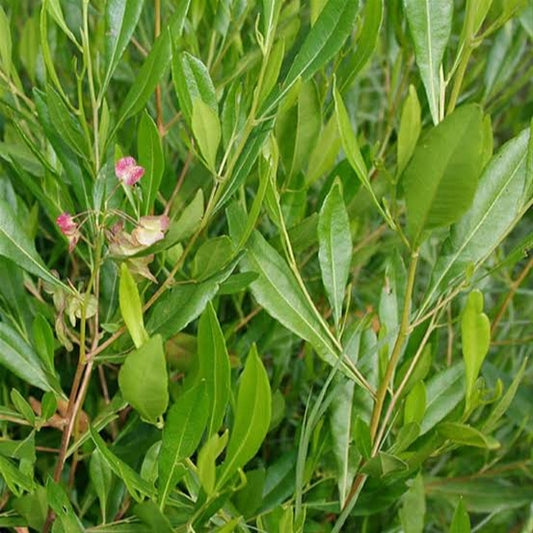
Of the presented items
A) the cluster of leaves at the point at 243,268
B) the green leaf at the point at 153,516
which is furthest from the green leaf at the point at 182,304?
the green leaf at the point at 153,516

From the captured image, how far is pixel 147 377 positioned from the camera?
415 mm

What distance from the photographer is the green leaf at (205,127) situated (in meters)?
0.47

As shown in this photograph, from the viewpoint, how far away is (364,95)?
1088 mm

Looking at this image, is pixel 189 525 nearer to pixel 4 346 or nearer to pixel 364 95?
pixel 4 346

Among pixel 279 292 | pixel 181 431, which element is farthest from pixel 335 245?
pixel 181 431

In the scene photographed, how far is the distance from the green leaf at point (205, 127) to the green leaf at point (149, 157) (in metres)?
0.03

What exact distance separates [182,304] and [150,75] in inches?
4.8

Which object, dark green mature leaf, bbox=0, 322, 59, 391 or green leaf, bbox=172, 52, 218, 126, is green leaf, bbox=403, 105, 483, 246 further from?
dark green mature leaf, bbox=0, 322, 59, 391

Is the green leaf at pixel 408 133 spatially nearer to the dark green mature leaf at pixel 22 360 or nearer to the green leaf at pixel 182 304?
the green leaf at pixel 182 304

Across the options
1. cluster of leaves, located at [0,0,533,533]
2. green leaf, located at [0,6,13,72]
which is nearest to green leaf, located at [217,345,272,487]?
cluster of leaves, located at [0,0,533,533]

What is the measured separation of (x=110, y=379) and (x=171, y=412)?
34cm

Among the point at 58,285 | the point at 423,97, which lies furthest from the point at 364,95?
the point at 58,285

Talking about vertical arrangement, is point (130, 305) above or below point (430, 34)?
below

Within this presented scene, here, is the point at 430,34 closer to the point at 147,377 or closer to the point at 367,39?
the point at 367,39
